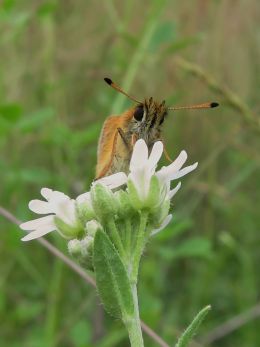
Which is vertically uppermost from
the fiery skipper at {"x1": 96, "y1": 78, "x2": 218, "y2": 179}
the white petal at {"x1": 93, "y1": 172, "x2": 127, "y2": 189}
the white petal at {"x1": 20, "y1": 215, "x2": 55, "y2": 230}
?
the fiery skipper at {"x1": 96, "y1": 78, "x2": 218, "y2": 179}

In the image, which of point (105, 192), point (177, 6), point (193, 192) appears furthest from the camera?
point (177, 6)

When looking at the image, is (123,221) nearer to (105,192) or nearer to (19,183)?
(105,192)

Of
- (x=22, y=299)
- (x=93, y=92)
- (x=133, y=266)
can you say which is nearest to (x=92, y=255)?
(x=133, y=266)

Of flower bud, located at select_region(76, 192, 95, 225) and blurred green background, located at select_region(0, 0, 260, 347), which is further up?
blurred green background, located at select_region(0, 0, 260, 347)

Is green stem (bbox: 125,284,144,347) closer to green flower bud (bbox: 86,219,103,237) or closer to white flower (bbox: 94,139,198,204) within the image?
green flower bud (bbox: 86,219,103,237)

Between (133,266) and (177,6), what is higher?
(177,6)

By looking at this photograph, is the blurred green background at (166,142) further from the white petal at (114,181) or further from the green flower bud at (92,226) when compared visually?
the green flower bud at (92,226)

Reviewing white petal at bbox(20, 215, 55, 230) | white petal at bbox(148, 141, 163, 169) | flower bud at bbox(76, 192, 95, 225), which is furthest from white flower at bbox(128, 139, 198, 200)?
white petal at bbox(20, 215, 55, 230)
